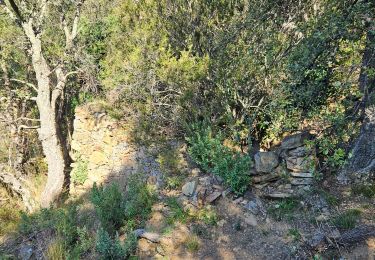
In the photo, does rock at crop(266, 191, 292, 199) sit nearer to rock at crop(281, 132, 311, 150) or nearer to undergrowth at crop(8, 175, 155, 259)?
rock at crop(281, 132, 311, 150)

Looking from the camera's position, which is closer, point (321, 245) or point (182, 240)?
point (321, 245)

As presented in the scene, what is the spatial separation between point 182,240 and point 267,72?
3481 mm

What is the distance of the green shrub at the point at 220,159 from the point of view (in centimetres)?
586

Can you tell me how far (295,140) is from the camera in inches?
Result: 235

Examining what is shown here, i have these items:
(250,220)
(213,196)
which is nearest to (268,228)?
(250,220)

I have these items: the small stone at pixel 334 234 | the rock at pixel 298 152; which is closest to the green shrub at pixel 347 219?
the small stone at pixel 334 234

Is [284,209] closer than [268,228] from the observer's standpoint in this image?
No

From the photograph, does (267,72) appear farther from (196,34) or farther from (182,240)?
(182,240)

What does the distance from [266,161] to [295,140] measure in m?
0.66

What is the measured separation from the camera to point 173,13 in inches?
282

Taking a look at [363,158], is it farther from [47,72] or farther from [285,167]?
[47,72]

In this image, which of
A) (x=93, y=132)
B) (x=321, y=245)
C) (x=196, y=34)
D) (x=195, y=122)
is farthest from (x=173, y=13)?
(x=321, y=245)

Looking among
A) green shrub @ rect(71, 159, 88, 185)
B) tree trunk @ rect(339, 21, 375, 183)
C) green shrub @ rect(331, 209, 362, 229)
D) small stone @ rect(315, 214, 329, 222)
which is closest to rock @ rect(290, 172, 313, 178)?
tree trunk @ rect(339, 21, 375, 183)

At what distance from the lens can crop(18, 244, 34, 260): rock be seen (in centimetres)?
598
